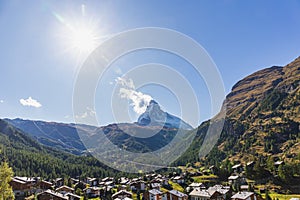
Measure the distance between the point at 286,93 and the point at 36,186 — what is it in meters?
139

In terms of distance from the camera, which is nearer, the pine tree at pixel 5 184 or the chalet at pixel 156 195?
the pine tree at pixel 5 184

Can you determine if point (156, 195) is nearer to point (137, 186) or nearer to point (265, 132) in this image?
point (137, 186)

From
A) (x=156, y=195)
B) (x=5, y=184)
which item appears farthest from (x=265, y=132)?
(x=5, y=184)

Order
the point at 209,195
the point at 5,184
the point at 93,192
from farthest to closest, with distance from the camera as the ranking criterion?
1. the point at 93,192
2. the point at 209,195
3. the point at 5,184

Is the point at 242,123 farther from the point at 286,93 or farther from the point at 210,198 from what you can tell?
the point at 210,198

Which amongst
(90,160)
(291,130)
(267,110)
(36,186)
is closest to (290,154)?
(291,130)

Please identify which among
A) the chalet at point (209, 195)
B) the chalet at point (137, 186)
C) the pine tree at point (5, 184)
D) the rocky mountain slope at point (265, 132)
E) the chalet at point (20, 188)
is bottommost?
the chalet at point (209, 195)

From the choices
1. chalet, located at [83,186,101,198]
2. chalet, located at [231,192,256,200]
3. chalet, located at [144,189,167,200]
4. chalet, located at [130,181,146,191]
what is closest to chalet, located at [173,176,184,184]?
chalet, located at [130,181,146,191]

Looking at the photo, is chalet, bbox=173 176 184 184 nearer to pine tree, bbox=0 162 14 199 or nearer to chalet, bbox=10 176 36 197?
chalet, bbox=10 176 36 197

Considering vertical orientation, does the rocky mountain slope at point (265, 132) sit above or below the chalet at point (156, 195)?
above

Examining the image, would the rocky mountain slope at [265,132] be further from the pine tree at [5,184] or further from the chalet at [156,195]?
the pine tree at [5,184]

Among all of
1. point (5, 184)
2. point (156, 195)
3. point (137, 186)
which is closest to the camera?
point (5, 184)

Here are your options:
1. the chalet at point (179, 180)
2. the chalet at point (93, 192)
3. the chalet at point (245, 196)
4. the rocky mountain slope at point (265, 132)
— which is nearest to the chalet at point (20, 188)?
the chalet at point (93, 192)

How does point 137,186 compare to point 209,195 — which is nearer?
point 209,195
